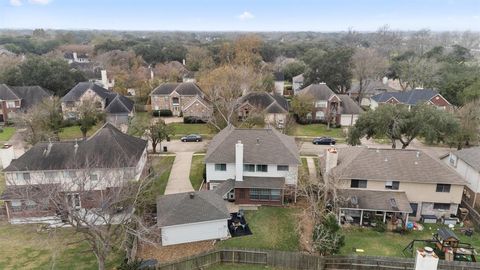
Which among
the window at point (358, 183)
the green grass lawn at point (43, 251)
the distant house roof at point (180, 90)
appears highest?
the distant house roof at point (180, 90)

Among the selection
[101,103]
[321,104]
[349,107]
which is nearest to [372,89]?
[349,107]

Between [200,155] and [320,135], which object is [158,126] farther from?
[320,135]

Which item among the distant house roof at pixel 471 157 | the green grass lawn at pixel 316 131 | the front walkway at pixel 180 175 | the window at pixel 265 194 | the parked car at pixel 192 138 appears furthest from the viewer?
the green grass lawn at pixel 316 131

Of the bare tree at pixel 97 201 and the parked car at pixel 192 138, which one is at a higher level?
the bare tree at pixel 97 201

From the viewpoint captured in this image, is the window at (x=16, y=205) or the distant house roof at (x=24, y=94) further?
the distant house roof at (x=24, y=94)

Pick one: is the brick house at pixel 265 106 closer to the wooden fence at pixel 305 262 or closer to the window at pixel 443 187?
the window at pixel 443 187

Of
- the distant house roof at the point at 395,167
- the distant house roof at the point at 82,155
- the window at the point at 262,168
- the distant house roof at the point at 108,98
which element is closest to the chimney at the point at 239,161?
the window at the point at 262,168

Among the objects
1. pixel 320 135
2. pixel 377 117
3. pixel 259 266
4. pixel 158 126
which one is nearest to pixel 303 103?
pixel 320 135
